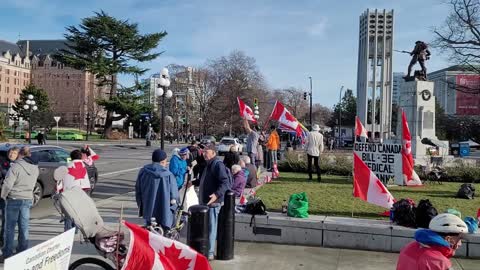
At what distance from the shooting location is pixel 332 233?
8.80m

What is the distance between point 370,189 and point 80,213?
6.03m

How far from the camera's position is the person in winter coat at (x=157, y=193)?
6.82 m

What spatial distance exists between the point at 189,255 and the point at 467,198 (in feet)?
36.7

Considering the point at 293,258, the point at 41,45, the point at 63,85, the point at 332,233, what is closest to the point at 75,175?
the point at 293,258

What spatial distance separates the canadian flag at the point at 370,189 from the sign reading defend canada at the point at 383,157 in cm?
267

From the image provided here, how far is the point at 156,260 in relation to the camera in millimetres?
4168

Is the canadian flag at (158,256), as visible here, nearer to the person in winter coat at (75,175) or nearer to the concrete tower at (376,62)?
the person in winter coat at (75,175)

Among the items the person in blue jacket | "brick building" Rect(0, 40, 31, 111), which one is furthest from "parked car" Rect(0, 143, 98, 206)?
"brick building" Rect(0, 40, 31, 111)

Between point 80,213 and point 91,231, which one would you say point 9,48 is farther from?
point 91,231

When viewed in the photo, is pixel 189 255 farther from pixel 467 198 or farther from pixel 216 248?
pixel 467 198

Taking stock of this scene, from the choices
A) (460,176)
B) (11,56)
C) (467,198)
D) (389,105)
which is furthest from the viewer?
(11,56)

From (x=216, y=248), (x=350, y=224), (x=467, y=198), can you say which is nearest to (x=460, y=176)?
(x=467, y=198)

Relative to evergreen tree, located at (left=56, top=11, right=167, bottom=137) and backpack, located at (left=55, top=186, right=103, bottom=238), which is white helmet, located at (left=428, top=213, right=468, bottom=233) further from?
evergreen tree, located at (left=56, top=11, right=167, bottom=137)

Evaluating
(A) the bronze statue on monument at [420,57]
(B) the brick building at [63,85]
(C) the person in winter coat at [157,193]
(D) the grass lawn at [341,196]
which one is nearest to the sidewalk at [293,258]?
(C) the person in winter coat at [157,193]
